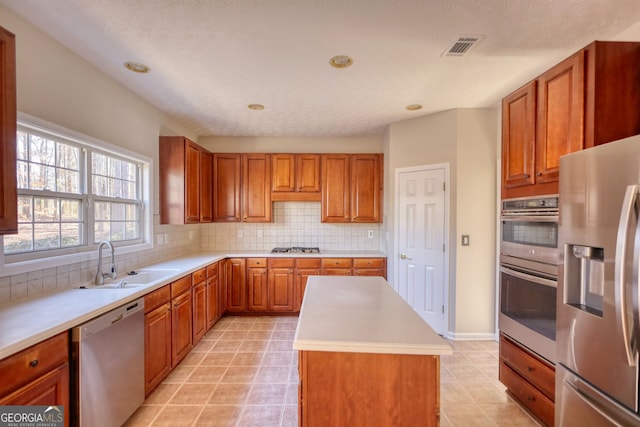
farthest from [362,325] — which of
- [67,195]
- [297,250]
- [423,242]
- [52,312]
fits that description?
[297,250]

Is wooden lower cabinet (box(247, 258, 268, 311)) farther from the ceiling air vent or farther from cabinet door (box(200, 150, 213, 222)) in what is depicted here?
the ceiling air vent

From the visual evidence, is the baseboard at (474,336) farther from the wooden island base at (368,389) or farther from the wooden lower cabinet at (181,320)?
the wooden lower cabinet at (181,320)

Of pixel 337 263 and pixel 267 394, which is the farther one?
pixel 337 263

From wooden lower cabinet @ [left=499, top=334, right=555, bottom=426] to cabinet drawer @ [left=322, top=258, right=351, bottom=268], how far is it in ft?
6.57

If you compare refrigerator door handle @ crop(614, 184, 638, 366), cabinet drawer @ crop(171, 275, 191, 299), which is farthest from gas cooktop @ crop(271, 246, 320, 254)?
refrigerator door handle @ crop(614, 184, 638, 366)

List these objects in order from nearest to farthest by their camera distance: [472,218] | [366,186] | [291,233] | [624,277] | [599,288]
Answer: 1. [624,277]
2. [599,288]
3. [472,218]
4. [366,186]
5. [291,233]

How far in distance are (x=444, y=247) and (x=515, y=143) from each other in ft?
4.86

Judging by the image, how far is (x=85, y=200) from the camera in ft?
7.52

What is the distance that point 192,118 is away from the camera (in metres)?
3.51

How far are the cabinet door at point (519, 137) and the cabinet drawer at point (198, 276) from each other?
303 cm

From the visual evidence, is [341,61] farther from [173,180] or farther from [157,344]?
[157,344]

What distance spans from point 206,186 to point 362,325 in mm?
3336

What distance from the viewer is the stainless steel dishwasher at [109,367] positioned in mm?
1479

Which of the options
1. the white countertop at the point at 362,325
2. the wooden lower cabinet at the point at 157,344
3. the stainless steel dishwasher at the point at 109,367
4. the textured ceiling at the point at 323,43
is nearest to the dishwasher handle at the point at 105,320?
the stainless steel dishwasher at the point at 109,367
